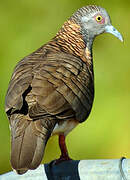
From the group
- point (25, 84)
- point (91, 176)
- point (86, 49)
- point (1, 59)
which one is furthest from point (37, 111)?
point (1, 59)

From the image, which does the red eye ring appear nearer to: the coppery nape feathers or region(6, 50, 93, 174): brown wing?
the coppery nape feathers

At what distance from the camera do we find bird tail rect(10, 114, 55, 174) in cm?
377

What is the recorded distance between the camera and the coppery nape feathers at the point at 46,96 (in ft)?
12.8

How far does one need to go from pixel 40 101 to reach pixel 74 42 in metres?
1.21

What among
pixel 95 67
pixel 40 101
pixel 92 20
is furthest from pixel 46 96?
pixel 95 67

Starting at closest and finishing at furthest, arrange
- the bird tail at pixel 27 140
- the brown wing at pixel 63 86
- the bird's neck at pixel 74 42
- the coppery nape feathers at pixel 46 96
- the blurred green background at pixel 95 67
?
the bird tail at pixel 27 140
the coppery nape feathers at pixel 46 96
the brown wing at pixel 63 86
the bird's neck at pixel 74 42
the blurred green background at pixel 95 67

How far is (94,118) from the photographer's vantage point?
19.8ft

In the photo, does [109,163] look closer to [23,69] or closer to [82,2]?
[23,69]

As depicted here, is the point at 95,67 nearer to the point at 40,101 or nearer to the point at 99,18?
the point at 99,18

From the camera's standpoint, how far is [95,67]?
20.4 feet

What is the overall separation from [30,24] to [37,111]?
2.68m

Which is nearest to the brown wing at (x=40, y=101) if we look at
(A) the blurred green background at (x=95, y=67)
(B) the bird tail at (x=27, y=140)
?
(B) the bird tail at (x=27, y=140)

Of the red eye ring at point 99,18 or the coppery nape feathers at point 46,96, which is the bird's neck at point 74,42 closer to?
the coppery nape feathers at point 46,96

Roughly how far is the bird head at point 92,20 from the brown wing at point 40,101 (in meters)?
0.68
